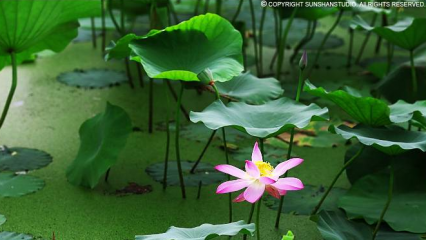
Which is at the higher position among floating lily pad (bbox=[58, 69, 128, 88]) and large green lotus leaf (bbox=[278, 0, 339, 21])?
large green lotus leaf (bbox=[278, 0, 339, 21])

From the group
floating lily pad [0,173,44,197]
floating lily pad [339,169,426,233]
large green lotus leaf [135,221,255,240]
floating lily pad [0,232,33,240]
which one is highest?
large green lotus leaf [135,221,255,240]

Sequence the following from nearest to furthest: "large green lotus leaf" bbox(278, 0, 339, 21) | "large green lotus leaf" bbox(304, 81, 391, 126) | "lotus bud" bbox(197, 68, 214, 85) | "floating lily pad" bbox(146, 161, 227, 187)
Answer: "large green lotus leaf" bbox(304, 81, 391, 126) < "lotus bud" bbox(197, 68, 214, 85) < "floating lily pad" bbox(146, 161, 227, 187) < "large green lotus leaf" bbox(278, 0, 339, 21)

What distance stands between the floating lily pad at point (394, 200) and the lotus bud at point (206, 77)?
1.56 feet

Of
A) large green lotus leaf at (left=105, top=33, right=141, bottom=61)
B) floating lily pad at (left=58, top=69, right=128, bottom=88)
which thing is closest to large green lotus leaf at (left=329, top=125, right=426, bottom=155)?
large green lotus leaf at (left=105, top=33, right=141, bottom=61)

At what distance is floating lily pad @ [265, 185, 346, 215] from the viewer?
1.92 meters

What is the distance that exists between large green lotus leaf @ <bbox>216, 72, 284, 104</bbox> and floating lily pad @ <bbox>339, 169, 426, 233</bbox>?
1.14 ft

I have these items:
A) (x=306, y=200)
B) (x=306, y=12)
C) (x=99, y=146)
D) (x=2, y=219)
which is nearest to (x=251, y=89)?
(x=306, y=200)

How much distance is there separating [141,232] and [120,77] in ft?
4.39

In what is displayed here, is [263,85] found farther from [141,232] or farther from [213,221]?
[141,232]

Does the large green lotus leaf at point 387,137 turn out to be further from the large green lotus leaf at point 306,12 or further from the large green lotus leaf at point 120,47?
the large green lotus leaf at point 306,12

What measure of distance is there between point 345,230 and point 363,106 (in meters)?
0.30

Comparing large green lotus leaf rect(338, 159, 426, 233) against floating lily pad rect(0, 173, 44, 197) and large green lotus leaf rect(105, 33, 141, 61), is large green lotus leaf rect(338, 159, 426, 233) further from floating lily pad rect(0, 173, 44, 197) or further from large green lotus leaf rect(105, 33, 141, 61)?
floating lily pad rect(0, 173, 44, 197)

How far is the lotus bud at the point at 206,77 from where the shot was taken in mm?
1832

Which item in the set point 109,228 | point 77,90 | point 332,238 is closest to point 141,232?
point 109,228
